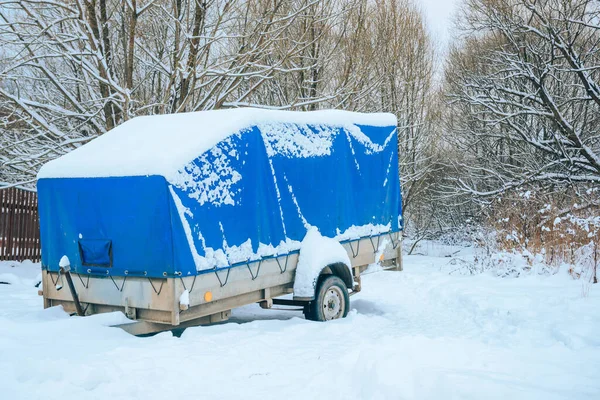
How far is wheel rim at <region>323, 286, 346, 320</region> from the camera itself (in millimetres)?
8305

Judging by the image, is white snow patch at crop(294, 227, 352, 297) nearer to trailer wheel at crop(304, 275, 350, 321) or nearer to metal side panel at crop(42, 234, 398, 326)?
metal side panel at crop(42, 234, 398, 326)

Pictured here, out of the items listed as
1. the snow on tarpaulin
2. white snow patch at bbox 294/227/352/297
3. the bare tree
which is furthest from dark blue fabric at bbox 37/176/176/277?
the bare tree

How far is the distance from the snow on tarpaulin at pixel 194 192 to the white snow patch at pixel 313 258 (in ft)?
0.49

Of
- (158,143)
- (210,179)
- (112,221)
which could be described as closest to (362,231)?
(210,179)

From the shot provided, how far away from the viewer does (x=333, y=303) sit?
334 inches

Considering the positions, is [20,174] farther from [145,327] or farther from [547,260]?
[547,260]

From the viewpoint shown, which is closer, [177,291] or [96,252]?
[177,291]

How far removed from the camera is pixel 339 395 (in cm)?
491

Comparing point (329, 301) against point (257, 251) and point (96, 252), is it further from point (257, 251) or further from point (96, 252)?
point (96, 252)

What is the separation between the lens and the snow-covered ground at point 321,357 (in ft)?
15.6

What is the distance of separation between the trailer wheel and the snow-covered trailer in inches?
0.8

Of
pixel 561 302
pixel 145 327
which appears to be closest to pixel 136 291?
pixel 145 327

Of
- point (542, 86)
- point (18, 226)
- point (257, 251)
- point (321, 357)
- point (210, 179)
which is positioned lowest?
point (321, 357)

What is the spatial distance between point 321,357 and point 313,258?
201 cm
